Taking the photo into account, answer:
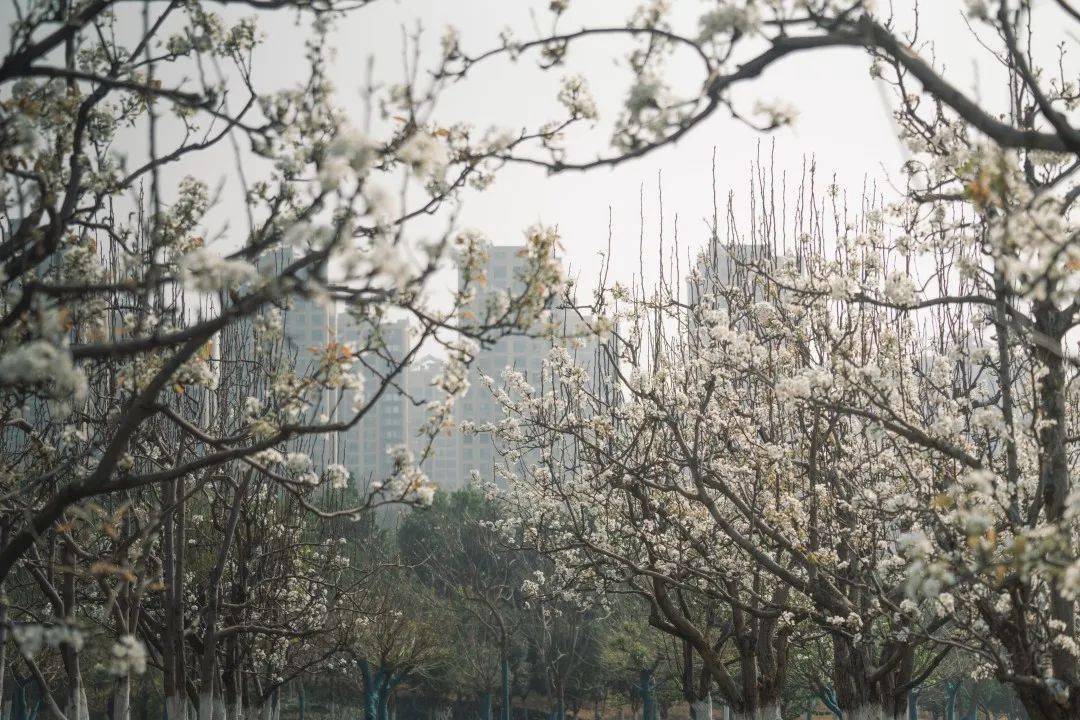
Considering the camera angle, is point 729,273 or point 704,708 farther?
point 704,708

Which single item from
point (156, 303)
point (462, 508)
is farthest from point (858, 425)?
point (462, 508)

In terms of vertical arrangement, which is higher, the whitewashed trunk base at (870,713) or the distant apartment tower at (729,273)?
the distant apartment tower at (729,273)

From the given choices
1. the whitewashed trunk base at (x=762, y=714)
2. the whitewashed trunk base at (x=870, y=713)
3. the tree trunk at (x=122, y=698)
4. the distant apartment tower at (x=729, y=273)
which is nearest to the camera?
the tree trunk at (x=122, y=698)

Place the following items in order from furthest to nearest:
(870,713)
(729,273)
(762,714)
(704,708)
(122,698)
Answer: (704,708) → (729,273) → (762,714) → (870,713) → (122,698)

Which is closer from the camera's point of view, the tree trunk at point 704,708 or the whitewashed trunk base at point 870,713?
the whitewashed trunk base at point 870,713

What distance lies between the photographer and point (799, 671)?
99.2ft

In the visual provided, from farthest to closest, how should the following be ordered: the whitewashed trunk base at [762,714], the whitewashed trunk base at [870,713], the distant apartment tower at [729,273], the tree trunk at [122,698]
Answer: the whitewashed trunk base at [762,714] < the distant apartment tower at [729,273] < the whitewashed trunk base at [870,713] < the tree trunk at [122,698]

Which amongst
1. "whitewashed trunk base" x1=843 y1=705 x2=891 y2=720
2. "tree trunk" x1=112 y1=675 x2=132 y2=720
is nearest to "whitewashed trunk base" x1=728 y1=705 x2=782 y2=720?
"whitewashed trunk base" x1=843 y1=705 x2=891 y2=720

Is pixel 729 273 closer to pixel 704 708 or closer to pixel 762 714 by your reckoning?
pixel 762 714

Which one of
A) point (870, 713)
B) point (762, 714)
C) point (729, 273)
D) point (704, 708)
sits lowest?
point (704, 708)

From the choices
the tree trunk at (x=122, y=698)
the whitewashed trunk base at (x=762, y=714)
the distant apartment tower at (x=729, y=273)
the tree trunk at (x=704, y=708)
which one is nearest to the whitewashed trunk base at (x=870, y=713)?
the whitewashed trunk base at (x=762, y=714)

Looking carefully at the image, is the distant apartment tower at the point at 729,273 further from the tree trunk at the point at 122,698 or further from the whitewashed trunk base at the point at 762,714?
the tree trunk at the point at 122,698

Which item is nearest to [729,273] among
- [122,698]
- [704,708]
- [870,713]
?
[704,708]

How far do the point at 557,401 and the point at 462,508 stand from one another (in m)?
36.0
